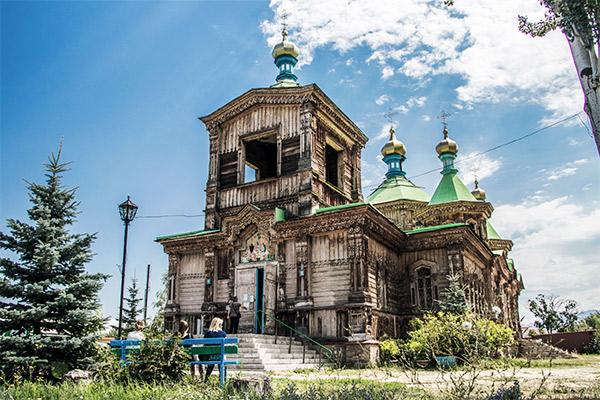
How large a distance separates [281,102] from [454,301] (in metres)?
10.5

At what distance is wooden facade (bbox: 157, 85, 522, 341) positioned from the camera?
18.0m

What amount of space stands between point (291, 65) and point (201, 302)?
1199cm

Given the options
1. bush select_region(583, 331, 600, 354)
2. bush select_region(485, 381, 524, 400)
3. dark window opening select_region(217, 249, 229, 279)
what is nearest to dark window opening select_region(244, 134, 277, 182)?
dark window opening select_region(217, 249, 229, 279)

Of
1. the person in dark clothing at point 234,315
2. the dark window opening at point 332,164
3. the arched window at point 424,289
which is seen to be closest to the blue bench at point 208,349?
the person in dark clothing at point 234,315

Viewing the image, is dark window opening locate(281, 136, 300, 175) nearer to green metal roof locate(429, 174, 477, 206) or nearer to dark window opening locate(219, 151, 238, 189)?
dark window opening locate(219, 151, 238, 189)

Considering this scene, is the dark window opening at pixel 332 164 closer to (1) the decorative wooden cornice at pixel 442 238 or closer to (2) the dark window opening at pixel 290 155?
(2) the dark window opening at pixel 290 155

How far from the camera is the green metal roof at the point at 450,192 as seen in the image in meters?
29.8

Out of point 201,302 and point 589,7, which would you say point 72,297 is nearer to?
point 201,302

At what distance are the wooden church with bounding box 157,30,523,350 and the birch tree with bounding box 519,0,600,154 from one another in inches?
347

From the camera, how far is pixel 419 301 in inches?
837

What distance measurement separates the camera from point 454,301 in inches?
734

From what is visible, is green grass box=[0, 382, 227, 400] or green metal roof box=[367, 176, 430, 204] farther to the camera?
green metal roof box=[367, 176, 430, 204]

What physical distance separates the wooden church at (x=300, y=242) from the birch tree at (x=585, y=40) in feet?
28.9

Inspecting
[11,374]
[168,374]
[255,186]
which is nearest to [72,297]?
[11,374]
